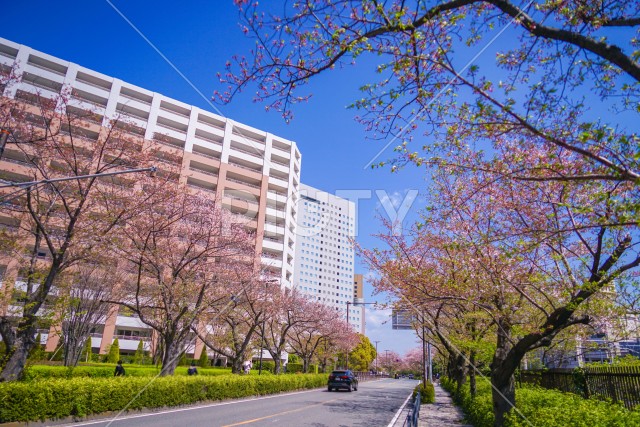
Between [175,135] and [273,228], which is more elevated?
[175,135]

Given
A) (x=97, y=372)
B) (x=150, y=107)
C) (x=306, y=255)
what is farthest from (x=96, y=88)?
(x=306, y=255)

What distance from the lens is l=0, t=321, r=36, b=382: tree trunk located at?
11.2m

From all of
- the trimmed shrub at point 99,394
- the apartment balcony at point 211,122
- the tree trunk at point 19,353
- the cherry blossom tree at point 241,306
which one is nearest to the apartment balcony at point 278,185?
the apartment balcony at point 211,122

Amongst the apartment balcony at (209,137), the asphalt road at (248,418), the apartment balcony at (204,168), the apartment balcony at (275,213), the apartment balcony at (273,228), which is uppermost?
the apartment balcony at (209,137)

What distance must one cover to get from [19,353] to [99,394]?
2.72 metres

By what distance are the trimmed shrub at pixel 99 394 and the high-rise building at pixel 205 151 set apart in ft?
87.3

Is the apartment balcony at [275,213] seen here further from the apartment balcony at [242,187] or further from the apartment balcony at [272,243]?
the apartment balcony at [272,243]

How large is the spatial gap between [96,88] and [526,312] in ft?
181

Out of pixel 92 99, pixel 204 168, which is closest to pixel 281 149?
pixel 204 168

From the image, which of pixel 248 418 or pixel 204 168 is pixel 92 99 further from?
pixel 248 418

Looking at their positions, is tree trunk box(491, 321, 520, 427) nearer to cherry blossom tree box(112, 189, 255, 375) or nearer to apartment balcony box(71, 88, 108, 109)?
cherry blossom tree box(112, 189, 255, 375)

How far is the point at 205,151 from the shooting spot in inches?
2185

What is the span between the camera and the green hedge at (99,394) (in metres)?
9.69

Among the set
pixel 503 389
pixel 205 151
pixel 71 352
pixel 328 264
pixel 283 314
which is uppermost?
pixel 328 264
